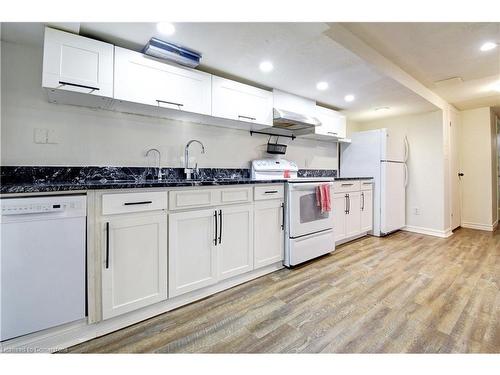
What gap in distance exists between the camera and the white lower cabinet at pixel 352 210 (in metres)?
3.08

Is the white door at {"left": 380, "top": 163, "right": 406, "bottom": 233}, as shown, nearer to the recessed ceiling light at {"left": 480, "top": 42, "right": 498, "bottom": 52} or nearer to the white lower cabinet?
the white lower cabinet

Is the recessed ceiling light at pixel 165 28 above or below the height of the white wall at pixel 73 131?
above

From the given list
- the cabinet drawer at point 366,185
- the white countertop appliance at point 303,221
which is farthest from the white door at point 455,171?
the white countertop appliance at point 303,221

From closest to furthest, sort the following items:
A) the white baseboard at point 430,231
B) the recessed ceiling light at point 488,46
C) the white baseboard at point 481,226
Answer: the recessed ceiling light at point 488,46, the white baseboard at point 430,231, the white baseboard at point 481,226

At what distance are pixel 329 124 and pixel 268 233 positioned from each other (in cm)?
208

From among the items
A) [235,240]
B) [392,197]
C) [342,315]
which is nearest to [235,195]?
[235,240]

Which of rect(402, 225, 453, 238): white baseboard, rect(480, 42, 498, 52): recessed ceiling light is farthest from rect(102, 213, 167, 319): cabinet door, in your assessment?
rect(402, 225, 453, 238): white baseboard

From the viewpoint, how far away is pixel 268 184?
7.41 feet

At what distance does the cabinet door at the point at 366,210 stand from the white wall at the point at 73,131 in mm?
2344

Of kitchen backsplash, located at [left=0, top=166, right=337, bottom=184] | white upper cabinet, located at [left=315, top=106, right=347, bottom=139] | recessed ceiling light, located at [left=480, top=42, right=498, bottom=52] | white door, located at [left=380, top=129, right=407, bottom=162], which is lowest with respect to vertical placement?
kitchen backsplash, located at [left=0, top=166, right=337, bottom=184]

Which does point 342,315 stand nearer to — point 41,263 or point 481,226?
point 41,263

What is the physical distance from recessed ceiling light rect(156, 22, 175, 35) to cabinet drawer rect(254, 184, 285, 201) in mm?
1394

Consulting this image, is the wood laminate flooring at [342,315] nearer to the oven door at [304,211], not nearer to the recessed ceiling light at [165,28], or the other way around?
the oven door at [304,211]

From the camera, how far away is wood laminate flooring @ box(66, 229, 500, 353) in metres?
1.34
